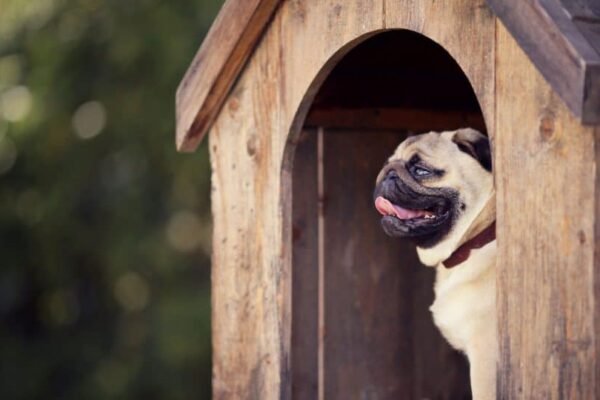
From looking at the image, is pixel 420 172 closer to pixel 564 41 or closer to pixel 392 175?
pixel 392 175

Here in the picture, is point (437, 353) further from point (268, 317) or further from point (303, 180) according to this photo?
point (268, 317)

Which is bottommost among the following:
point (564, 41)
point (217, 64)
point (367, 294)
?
point (367, 294)

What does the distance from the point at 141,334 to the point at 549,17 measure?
202 inches

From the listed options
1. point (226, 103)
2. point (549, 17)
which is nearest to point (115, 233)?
point (226, 103)

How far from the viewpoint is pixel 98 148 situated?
23.5 feet

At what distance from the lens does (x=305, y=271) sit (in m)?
3.84

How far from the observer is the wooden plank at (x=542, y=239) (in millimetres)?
2469

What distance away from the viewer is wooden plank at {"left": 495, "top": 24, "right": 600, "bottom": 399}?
2.47 metres

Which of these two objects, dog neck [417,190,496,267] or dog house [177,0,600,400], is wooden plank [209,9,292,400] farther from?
dog neck [417,190,496,267]

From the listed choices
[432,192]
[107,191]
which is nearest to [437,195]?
[432,192]

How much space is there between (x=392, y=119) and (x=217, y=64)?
0.82 metres

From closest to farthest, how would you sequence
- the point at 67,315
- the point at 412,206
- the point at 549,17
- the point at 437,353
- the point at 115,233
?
the point at 549,17 → the point at 412,206 → the point at 437,353 → the point at 115,233 → the point at 67,315

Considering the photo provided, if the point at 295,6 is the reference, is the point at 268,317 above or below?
below

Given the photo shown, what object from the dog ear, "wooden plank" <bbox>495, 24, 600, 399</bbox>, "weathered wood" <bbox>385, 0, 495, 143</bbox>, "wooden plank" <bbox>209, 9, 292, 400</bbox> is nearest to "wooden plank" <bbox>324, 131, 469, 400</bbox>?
"wooden plank" <bbox>209, 9, 292, 400</bbox>
